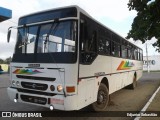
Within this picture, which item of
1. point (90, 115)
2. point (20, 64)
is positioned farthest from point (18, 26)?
point (90, 115)

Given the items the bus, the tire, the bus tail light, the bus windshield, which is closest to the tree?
the tire

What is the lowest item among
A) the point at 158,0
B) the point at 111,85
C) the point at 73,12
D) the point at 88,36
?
the point at 111,85

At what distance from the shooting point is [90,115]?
26.6 feet

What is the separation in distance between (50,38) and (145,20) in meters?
13.9

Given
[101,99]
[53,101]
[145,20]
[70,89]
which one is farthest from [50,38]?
[145,20]

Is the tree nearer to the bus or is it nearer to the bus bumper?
the bus

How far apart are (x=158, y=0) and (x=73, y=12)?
10914mm

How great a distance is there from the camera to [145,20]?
62.8 ft

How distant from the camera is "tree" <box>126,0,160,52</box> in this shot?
18.2 metres

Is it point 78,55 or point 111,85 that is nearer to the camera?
point 78,55

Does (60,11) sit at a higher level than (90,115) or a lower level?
higher

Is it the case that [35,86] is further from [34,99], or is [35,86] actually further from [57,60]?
[57,60]

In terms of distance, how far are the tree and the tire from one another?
10425mm

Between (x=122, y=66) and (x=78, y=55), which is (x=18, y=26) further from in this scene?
(x=122, y=66)
